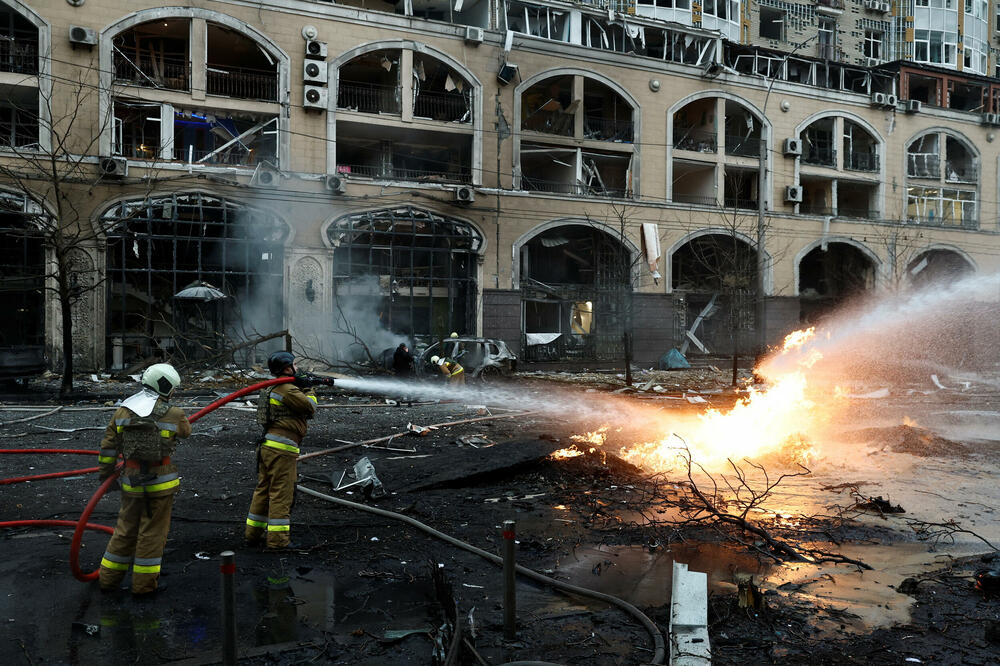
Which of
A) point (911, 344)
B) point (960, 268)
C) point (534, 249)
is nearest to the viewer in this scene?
point (911, 344)

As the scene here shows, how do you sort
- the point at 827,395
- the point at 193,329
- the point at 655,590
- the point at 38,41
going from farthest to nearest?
1. the point at 193,329
2. the point at 38,41
3. the point at 827,395
4. the point at 655,590

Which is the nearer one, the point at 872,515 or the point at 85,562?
the point at 85,562

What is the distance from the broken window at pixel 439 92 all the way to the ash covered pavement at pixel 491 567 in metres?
20.7

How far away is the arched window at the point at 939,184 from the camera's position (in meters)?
38.9

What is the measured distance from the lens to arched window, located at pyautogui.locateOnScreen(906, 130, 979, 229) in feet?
128

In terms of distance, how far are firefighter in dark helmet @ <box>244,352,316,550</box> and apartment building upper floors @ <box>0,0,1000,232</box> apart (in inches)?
777

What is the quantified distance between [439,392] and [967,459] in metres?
11.6

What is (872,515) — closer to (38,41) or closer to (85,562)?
(85,562)

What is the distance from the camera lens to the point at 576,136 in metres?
30.7


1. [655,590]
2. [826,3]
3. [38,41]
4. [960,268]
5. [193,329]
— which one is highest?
[826,3]

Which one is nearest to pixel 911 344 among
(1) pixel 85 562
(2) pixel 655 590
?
(2) pixel 655 590

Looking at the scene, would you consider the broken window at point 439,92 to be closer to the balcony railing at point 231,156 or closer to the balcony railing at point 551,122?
the balcony railing at point 551,122

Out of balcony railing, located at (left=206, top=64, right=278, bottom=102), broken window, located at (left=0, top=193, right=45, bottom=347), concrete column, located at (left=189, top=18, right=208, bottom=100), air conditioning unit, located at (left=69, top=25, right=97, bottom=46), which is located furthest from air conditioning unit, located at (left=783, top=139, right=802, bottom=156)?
broken window, located at (left=0, top=193, right=45, bottom=347)

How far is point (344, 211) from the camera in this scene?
26.4 m
